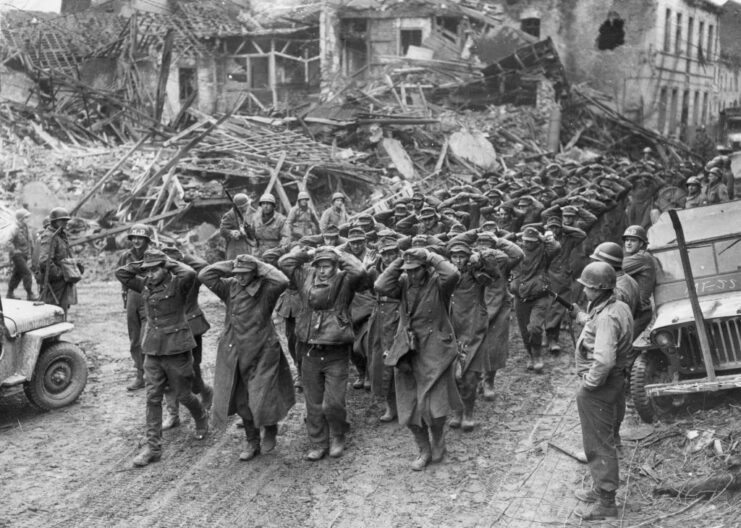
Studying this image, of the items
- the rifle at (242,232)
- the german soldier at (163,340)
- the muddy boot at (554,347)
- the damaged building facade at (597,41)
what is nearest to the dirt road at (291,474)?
the german soldier at (163,340)

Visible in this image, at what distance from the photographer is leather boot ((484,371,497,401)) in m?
9.04

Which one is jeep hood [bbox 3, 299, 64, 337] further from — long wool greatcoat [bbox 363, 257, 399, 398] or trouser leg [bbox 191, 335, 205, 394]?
long wool greatcoat [bbox 363, 257, 399, 398]

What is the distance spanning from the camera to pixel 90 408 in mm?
9148

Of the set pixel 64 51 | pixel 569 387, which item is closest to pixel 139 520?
pixel 569 387

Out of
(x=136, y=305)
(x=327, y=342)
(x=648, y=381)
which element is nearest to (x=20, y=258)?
(x=136, y=305)

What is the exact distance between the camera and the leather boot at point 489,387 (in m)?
9.04

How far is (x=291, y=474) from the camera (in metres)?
7.29

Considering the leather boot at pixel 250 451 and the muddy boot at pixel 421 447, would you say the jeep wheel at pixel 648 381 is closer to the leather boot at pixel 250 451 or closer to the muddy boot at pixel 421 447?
the muddy boot at pixel 421 447

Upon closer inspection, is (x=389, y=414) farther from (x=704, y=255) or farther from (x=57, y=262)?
(x=57, y=262)

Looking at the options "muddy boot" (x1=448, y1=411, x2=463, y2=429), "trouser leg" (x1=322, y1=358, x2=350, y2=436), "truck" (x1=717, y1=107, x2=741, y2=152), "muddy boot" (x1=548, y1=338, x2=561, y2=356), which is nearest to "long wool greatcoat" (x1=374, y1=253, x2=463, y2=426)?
"trouser leg" (x1=322, y1=358, x2=350, y2=436)

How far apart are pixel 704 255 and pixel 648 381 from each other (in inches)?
63.6

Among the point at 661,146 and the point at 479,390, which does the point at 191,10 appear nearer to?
the point at 661,146

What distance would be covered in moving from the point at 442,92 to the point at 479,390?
69.0 ft

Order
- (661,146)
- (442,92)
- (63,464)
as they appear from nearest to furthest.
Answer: (63,464), (442,92), (661,146)
